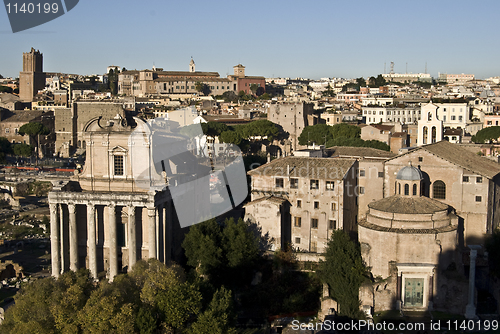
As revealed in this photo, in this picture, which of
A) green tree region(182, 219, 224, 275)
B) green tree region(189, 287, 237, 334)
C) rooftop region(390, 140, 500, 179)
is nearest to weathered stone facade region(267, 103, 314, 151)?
rooftop region(390, 140, 500, 179)

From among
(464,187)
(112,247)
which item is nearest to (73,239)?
(112,247)

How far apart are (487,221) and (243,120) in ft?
199

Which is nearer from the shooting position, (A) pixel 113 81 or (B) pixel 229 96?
(B) pixel 229 96

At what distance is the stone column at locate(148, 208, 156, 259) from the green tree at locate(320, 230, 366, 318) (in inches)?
317

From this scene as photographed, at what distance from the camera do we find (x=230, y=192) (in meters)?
40.8

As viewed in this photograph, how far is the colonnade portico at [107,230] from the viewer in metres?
28.4

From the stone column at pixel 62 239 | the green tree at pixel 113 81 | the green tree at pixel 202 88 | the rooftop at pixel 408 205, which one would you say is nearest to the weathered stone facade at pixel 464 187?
the rooftop at pixel 408 205

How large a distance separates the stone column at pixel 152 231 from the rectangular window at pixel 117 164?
3490mm

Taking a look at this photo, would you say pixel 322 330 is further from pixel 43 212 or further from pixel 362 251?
pixel 43 212

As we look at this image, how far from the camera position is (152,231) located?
2823 cm

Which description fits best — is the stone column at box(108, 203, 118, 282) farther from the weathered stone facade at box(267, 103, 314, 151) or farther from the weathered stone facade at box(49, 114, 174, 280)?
the weathered stone facade at box(267, 103, 314, 151)

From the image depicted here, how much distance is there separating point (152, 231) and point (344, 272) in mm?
9068

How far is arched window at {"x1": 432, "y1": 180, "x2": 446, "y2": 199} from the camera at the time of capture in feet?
106

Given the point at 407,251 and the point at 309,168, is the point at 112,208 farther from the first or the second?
the point at 407,251
